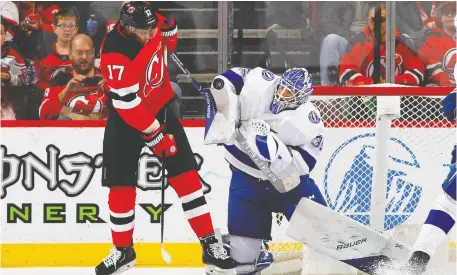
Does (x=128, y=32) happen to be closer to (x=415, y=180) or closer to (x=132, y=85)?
(x=132, y=85)

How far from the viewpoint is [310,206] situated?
4.48 meters

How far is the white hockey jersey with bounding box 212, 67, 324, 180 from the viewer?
4379 mm

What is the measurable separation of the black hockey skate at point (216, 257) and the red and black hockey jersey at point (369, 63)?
50.9 inches

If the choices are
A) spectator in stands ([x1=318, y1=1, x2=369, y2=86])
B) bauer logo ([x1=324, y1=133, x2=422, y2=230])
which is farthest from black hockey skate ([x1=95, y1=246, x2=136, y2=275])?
spectator in stands ([x1=318, y1=1, x2=369, y2=86])

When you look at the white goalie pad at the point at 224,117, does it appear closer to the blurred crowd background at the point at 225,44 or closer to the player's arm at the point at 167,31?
the player's arm at the point at 167,31

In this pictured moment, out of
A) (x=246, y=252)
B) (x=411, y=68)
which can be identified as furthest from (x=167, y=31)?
(x=411, y=68)

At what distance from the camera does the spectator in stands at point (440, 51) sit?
5.73 meters

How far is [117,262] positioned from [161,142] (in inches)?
23.1

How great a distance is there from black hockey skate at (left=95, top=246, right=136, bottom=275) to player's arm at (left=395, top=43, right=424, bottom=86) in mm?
1720

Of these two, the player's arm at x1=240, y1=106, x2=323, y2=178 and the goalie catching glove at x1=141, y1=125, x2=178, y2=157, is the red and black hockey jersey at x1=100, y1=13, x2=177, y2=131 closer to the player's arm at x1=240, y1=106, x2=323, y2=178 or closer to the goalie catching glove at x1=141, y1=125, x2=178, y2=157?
the goalie catching glove at x1=141, y1=125, x2=178, y2=157

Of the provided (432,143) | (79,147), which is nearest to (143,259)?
(79,147)

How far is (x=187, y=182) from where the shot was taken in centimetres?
504

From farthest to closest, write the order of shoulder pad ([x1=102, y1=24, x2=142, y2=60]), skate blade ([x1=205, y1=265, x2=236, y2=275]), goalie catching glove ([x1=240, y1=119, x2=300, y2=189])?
1. shoulder pad ([x1=102, y1=24, x2=142, y2=60])
2. skate blade ([x1=205, y1=265, x2=236, y2=275])
3. goalie catching glove ([x1=240, y1=119, x2=300, y2=189])

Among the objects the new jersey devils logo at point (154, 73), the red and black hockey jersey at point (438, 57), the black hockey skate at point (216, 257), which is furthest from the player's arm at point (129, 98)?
the red and black hockey jersey at point (438, 57)
